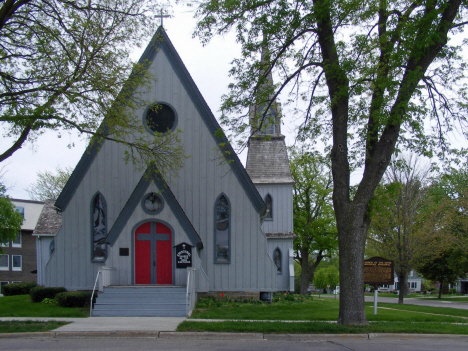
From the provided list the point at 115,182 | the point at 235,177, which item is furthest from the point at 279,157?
the point at 115,182

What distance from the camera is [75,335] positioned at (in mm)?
11984

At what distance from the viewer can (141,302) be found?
54.8 feet

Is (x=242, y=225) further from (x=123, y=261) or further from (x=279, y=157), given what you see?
(x=279, y=157)

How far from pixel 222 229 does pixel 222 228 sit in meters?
0.04

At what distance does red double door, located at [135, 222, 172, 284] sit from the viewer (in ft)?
63.3

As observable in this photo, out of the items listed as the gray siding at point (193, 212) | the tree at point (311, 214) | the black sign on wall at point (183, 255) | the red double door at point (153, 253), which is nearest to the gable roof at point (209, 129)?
the gray siding at point (193, 212)

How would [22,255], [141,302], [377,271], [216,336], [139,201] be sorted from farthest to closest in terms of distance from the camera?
[22,255] < [139,201] < [141,302] < [377,271] < [216,336]

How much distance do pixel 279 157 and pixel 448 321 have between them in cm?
1594

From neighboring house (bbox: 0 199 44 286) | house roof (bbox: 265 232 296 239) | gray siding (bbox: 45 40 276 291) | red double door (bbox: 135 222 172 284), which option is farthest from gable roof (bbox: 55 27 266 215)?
neighboring house (bbox: 0 199 44 286)

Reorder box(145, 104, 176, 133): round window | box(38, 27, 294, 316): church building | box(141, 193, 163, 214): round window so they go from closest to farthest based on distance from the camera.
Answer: box(141, 193, 163, 214): round window → box(38, 27, 294, 316): church building → box(145, 104, 176, 133): round window

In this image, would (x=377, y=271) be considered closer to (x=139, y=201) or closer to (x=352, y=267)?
(x=352, y=267)

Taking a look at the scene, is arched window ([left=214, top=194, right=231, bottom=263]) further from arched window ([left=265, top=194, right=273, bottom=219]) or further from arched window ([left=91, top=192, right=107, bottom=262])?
arched window ([left=265, top=194, right=273, bottom=219])

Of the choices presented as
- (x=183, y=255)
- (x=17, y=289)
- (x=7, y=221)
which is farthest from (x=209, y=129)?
(x=7, y=221)

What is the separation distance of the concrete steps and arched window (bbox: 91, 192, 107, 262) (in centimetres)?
290
